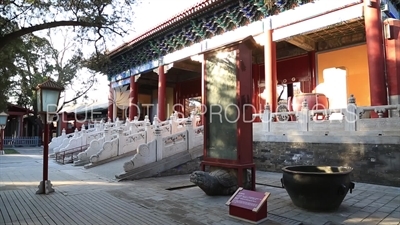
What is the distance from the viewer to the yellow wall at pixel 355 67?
1054 centimetres

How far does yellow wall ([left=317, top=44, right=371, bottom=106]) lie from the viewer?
34.6 ft

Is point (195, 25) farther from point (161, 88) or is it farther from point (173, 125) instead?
point (173, 125)

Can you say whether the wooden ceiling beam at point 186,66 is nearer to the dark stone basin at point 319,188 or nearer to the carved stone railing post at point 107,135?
the carved stone railing post at point 107,135

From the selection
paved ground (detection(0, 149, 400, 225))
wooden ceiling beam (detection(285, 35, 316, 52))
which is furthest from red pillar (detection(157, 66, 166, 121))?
paved ground (detection(0, 149, 400, 225))

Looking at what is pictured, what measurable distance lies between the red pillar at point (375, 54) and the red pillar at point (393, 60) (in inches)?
7.4

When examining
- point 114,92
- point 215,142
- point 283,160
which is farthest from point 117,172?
point 114,92

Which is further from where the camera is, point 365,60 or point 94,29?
point 365,60

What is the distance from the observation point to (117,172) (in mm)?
8469

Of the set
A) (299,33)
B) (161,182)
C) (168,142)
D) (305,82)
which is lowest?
(161,182)

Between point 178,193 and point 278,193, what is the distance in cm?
193

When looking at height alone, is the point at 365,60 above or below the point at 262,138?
above

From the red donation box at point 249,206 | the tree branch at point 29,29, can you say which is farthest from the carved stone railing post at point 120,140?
the red donation box at point 249,206

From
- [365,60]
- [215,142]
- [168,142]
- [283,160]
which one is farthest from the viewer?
[365,60]

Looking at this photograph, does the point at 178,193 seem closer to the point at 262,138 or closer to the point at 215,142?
the point at 215,142
